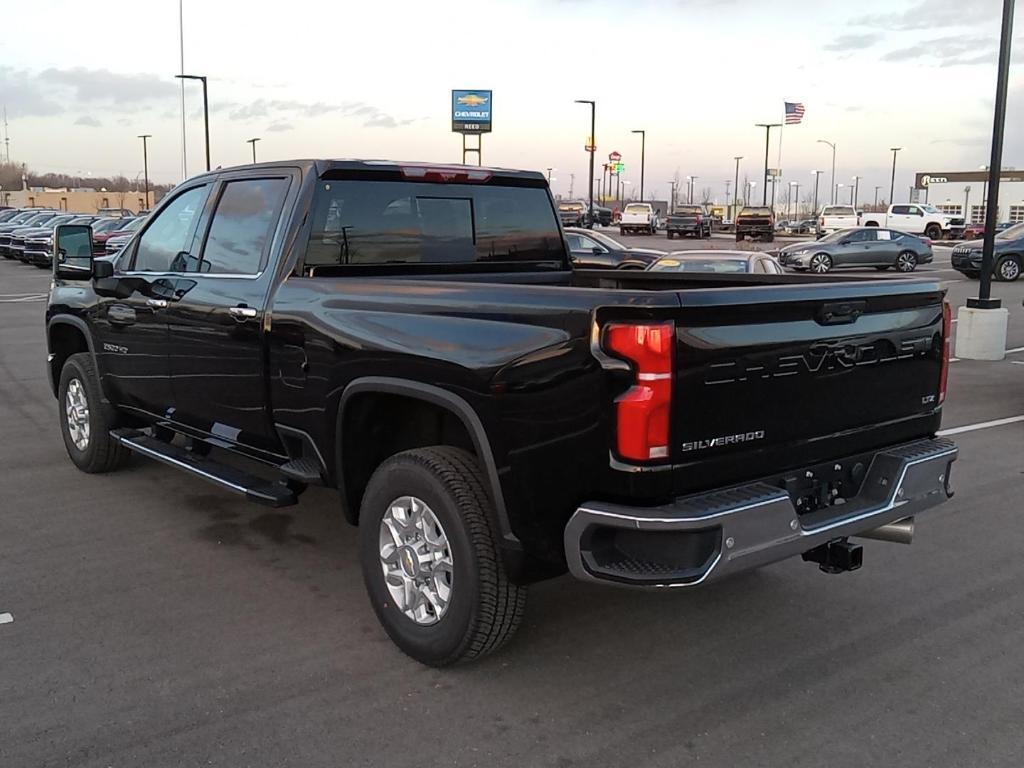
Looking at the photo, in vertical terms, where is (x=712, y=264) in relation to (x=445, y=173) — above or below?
below

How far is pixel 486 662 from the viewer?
385cm

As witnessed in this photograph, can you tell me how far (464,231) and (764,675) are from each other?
269 centimetres

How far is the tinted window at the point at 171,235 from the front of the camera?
17.4 feet

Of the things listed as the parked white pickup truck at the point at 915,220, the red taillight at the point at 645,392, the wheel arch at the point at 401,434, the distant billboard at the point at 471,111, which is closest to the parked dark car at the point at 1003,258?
the parked white pickup truck at the point at 915,220

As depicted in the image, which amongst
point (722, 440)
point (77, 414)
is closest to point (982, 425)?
point (722, 440)

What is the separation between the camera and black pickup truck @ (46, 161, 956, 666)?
121 inches

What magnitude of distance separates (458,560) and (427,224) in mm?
2053

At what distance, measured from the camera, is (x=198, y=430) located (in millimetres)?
5211

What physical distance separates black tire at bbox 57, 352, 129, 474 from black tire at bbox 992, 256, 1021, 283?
26.3 m

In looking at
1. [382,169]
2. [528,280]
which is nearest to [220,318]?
[382,169]

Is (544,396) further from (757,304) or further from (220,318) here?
(220,318)

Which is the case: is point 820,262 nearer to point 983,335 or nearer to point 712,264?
point 712,264

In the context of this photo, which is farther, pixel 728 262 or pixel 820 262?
pixel 820 262

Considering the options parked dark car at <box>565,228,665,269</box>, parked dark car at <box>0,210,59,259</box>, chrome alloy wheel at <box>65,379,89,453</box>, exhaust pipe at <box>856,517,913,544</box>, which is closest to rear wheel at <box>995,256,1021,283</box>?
parked dark car at <box>565,228,665,269</box>
